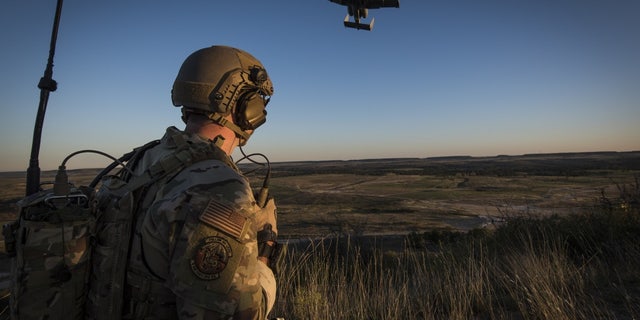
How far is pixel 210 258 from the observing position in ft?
4.87

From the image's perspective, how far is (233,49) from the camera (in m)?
2.40

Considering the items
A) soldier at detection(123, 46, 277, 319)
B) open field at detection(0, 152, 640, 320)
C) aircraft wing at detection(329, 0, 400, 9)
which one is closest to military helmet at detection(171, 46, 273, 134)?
soldier at detection(123, 46, 277, 319)

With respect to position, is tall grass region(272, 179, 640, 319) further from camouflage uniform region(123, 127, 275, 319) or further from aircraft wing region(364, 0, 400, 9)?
aircraft wing region(364, 0, 400, 9)

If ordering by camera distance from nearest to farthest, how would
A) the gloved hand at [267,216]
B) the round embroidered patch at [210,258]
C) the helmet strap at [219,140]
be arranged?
1. the round embroidered patch at [210,258]
2. the gloved hand at [267,216]
3. the helmet strap at [219,140]

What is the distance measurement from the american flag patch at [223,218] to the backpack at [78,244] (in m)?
0.33

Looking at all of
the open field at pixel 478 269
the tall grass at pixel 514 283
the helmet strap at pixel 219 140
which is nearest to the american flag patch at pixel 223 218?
the helmet strap at pixel 219 140

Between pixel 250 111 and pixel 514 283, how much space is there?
4.57 m

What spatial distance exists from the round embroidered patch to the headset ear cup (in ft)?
3.21

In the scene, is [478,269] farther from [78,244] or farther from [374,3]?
[374,3]

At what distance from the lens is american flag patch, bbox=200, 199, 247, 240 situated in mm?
1488

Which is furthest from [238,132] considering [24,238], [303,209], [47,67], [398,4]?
[303,209]

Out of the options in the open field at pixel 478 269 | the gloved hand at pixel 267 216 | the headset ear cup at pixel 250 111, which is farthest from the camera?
the open field at pixel 478 269

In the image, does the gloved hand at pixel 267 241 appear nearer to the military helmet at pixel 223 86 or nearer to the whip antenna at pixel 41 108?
the military helmet at pixel 223 86

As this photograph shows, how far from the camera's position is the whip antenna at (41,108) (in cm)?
241
